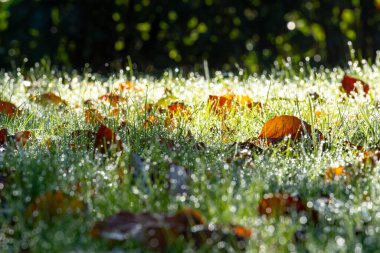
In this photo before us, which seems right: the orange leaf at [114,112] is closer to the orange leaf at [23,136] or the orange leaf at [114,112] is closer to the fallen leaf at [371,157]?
the orange leaf at [23,136]

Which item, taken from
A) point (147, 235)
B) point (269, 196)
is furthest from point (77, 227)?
point (269, 196)

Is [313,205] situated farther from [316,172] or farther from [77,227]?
[77,227]

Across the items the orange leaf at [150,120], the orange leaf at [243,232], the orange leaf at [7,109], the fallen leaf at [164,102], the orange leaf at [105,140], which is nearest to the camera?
the orange leaf at [243,232]

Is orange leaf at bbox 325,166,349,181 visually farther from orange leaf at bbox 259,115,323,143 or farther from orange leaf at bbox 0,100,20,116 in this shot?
orange leaf at bbox 0,100,20,116

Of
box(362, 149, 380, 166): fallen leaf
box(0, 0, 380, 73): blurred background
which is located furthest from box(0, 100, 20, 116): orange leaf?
box(0, 0, 380, 73): blurred background

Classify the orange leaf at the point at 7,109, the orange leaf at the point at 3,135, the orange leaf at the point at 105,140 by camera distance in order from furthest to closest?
1. the orange leaf at the point at 7,109
2. the orange leaf at the point at 3,135
3. the orange leaf at the point at 105,140

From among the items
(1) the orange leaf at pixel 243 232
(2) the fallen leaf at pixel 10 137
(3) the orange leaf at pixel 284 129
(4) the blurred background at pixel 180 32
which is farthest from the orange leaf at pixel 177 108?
(4) the blurred background at pixel 180 32

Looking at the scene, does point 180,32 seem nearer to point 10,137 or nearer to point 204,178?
point 10,137
